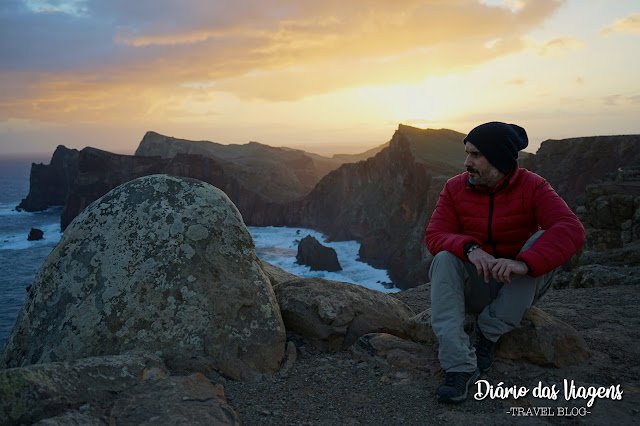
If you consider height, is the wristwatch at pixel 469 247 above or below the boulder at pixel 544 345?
above

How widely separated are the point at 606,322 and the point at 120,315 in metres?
5.95

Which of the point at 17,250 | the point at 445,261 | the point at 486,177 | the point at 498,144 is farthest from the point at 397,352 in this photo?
the point at 17,250

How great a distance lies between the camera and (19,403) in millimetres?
2875

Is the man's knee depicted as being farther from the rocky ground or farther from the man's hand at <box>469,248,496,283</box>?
the rocky ground

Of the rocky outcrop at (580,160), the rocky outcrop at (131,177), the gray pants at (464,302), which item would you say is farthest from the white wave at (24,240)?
the gray pants at (464,302)

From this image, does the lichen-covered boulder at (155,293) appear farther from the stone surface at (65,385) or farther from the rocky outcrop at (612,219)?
the rocky outcrop at (612,219)

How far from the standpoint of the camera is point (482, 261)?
150 inches

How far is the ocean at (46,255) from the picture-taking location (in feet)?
133

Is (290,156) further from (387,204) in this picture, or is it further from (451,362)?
(451,362)

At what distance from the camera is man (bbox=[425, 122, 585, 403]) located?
380 centimetres

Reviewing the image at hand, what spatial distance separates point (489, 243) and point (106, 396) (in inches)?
140

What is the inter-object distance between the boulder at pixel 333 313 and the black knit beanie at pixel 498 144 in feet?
8.44

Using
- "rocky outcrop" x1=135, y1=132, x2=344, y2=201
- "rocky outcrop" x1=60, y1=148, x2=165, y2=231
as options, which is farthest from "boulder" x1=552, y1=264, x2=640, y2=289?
"rocky outcrop" x1=60, y1=148, x2=165, y2=231

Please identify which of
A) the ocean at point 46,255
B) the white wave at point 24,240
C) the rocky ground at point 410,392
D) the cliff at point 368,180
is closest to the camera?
the rocky ground at point 410,392
